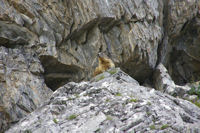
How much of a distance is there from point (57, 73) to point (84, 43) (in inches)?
159

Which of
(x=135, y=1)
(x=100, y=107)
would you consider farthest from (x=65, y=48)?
(x=100, y=107)

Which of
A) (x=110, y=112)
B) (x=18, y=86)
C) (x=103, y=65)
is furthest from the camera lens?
(x=103, y=65)

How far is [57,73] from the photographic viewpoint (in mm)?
22281

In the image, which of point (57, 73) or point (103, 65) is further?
point (57, 73)

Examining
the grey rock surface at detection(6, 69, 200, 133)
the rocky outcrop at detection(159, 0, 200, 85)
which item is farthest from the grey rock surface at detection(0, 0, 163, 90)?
the grey rock surface at detection(6, 69, 200, 133)

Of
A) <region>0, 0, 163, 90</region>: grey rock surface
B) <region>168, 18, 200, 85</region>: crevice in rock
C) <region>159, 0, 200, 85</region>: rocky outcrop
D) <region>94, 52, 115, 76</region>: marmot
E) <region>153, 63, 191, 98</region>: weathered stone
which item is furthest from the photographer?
<region>168, 18, 200, 85</region>: crevice in rock

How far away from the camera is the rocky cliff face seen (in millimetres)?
16391

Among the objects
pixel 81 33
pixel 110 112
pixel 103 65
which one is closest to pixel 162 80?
pixel 81 33

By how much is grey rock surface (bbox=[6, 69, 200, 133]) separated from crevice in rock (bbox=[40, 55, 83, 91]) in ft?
28.0

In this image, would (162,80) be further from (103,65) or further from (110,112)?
(110,112)

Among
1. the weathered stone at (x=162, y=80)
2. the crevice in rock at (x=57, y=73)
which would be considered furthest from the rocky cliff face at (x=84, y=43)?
the weathered stone at (x=162, y=80)

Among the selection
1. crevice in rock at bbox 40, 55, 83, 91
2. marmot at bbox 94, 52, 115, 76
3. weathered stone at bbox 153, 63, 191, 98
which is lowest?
weathered stone at bbox 153, 63, 191, 98

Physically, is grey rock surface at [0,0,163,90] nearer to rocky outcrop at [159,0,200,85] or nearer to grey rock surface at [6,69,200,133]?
rocky outcrop at [159,0,200,85]

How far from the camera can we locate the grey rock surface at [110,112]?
29.2 feet
